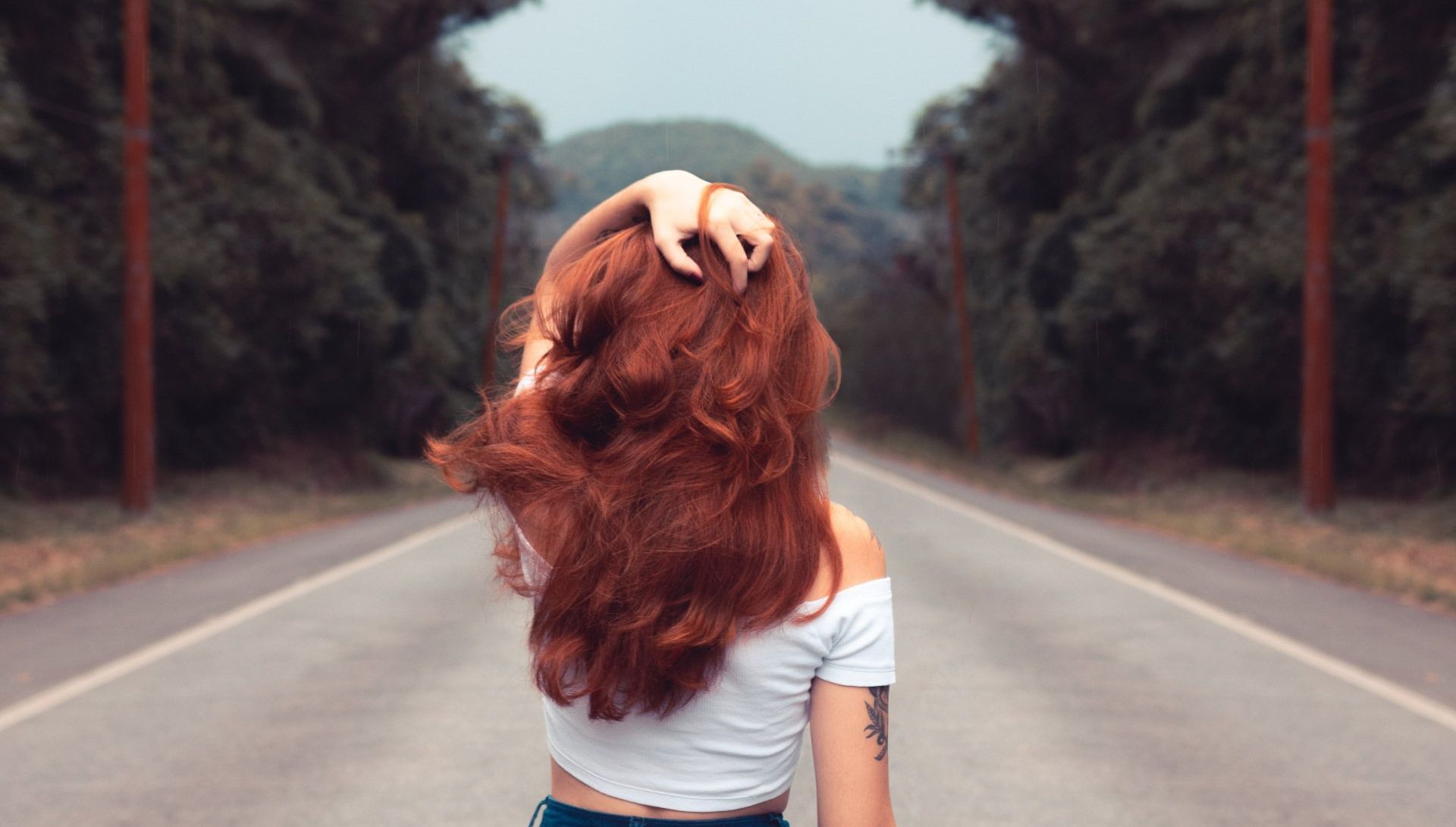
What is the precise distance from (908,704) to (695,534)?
562 centimetres

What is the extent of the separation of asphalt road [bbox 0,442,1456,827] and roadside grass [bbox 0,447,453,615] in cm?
109

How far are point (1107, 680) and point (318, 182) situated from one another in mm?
25545

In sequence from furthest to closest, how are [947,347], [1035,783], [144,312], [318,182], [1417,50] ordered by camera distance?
[947,347]
[318,182]
[1417,50]
[144,312]
[1035,783]

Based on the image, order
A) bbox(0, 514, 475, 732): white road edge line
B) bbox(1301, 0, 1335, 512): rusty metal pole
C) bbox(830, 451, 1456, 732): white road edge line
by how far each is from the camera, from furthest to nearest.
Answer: bbox(1301, 0, 1335, 512): rusty metal pole
bbox(830, 451, 1456, 732): white road edge line
bbox(0, 514, 475, 732): white road edge line

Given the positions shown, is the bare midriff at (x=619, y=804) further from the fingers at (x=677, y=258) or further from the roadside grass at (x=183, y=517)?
the fingers at (x=677, y=258)

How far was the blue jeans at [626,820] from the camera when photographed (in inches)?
68.2

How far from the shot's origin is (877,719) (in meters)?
1.71

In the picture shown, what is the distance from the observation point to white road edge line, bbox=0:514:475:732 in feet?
22.6

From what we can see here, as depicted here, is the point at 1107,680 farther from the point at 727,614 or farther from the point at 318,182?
the point at 318,182

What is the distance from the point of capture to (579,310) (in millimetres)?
1701

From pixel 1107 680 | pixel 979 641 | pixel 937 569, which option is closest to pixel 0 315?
pixel 937 569

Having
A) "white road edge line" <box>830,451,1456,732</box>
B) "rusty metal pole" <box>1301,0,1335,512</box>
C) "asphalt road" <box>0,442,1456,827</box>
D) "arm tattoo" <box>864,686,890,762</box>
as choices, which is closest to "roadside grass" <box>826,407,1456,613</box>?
"rusty metal pole" <box>1301,0,1335,512</box>

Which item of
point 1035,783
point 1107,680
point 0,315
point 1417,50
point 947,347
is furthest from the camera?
point 947,347

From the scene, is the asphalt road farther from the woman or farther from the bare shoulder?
the bare shoulder
